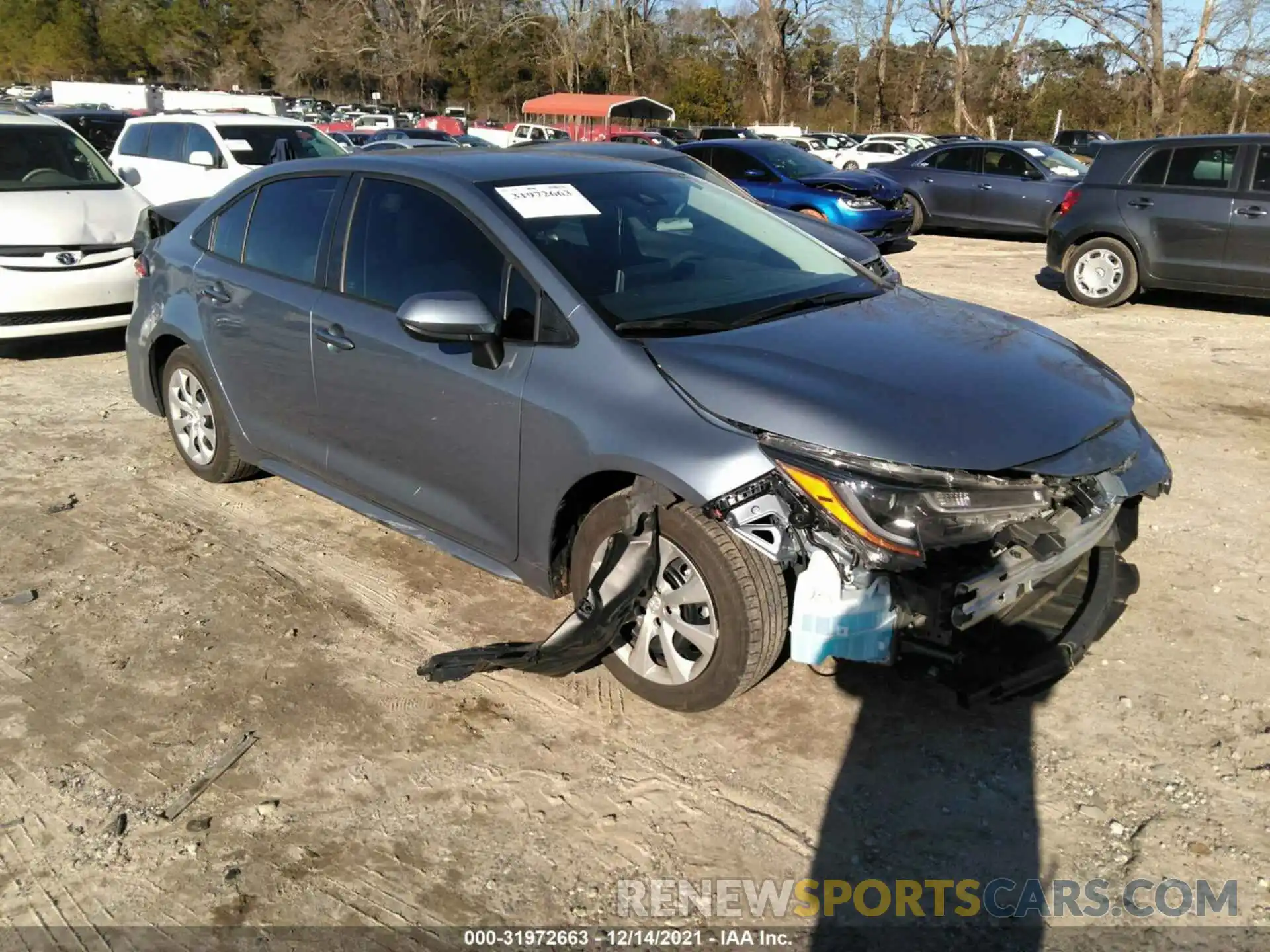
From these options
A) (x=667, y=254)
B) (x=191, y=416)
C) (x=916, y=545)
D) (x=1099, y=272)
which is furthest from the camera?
(x=1099, y=272)

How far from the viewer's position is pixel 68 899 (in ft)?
8.69

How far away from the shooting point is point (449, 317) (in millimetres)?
3359

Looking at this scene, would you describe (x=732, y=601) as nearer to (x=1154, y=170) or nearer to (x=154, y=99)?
(x=1154, y=170)

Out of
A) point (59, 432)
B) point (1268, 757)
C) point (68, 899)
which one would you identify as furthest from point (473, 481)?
point (59, 432)

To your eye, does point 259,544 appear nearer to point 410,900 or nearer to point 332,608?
point 332,608

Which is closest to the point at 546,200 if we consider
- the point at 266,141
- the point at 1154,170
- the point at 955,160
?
the point at 1154,170

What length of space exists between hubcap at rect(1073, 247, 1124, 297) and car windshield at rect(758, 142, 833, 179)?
4277 mm

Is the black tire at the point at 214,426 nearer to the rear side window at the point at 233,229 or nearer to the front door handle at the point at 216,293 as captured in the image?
the front door handle at the point at 216,293

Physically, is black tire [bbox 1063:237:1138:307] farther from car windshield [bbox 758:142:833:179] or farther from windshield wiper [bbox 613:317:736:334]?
windshield wiper [bbox 613:317:736:334]

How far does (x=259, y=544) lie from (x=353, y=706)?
1.55 m

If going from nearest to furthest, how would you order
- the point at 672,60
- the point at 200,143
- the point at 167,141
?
the point at 200,143, the point at 167,141, the point at 672,60

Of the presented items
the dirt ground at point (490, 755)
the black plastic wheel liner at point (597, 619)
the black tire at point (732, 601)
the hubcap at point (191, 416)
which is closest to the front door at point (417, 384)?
the black plastic wheel liner at point (597, 619)

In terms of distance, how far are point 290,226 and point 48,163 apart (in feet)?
19.4

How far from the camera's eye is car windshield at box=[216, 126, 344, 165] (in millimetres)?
12516
